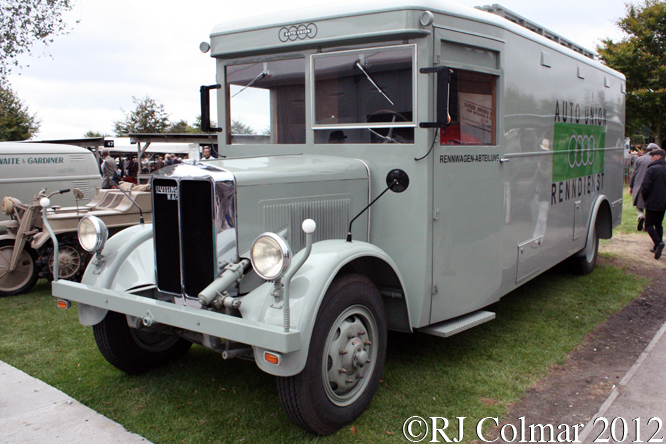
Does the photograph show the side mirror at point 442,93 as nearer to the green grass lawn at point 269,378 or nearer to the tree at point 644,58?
the green grass lawn at point 269,378

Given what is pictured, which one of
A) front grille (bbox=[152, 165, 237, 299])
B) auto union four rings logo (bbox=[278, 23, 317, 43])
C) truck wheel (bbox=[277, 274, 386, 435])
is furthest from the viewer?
auto union four rings logo (bbox=[278, 23, 317, 43])

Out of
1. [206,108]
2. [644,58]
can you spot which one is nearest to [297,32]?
[206,108]

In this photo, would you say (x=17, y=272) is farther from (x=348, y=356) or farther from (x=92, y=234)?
(x=348, y=356)

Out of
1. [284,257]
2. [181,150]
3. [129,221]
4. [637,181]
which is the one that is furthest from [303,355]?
[181,150]

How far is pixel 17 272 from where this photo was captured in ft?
23.7

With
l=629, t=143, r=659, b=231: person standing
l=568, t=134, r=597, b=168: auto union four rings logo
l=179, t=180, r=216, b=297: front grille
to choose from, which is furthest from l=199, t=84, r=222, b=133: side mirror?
l=629, t=143, r=659, b=231: person standing

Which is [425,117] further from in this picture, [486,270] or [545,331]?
[545,331]

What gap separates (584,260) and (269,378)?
5166mm

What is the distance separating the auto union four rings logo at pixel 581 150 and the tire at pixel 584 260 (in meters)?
1.20

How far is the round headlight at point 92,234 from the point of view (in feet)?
12.8

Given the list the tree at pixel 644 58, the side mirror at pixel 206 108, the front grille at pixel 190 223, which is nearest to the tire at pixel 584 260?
the side mirror at pixel 206 108

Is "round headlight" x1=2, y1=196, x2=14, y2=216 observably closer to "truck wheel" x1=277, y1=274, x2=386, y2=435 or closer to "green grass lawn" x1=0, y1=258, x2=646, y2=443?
"green grass lawn" x1=0, y1=258, x2=646, y2=443

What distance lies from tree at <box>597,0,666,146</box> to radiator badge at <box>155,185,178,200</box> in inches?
1077

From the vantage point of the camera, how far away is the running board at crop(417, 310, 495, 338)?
165 inches
